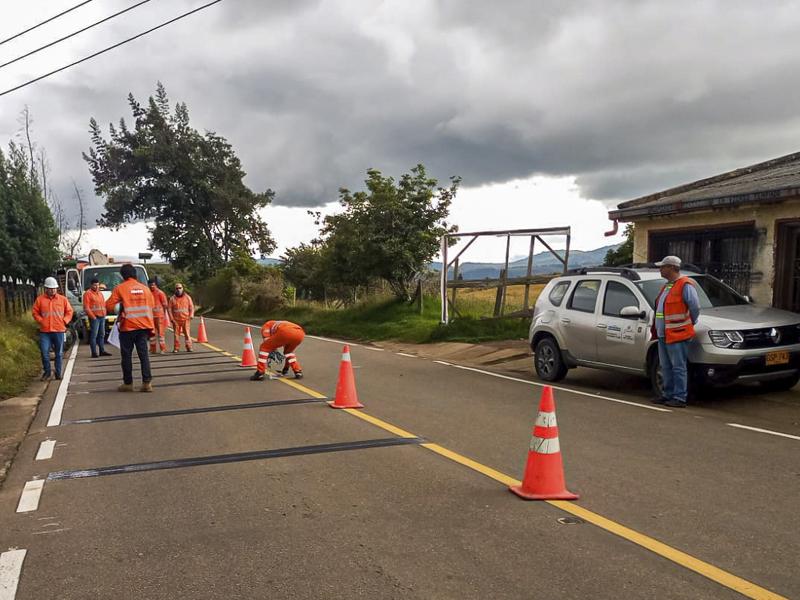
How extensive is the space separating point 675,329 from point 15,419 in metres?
8.39

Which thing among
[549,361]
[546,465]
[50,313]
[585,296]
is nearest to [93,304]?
[50,313]

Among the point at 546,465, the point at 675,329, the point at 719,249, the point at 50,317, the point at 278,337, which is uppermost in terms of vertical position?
the point at 719,249

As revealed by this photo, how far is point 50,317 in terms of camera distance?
1202 centimetres

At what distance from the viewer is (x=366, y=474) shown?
561cm

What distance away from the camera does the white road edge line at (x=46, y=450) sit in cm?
654

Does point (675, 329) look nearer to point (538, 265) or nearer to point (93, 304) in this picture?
point (538, 265)

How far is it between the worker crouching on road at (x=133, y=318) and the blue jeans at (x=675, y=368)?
7352 millimetres

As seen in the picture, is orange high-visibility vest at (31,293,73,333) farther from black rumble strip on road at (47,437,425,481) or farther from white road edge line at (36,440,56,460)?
black rumble strip on road at (47,437,425,481)

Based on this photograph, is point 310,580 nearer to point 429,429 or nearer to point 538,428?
point 538,428

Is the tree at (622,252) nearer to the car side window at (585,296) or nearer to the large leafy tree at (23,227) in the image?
the car side window at (585,296)

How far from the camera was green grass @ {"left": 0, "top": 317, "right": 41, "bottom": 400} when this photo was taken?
11203mm

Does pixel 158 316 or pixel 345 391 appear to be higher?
pixel 158 316

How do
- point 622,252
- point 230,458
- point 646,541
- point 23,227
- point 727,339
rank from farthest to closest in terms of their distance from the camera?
point 622,252 → point 23,227 → point 727,339 → point 230,458 → point 646,541

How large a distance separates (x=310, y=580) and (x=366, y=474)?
78.0 inches
